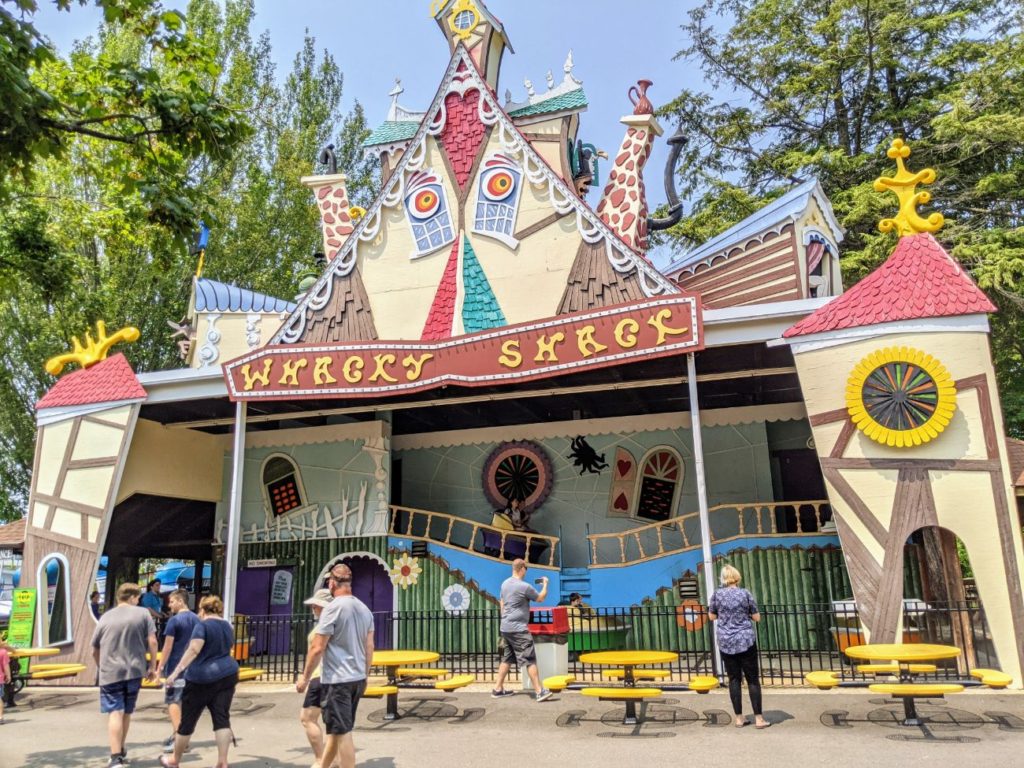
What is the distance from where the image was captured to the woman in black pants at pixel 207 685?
6.65 metres

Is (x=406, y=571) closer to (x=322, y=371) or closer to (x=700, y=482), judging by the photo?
(x=322, y=371)

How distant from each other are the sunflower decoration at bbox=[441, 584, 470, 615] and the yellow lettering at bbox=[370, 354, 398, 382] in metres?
4.65

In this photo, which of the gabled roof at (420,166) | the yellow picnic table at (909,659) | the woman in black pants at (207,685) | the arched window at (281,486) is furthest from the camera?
the arched window at (281,486)

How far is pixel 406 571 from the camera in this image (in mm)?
15422

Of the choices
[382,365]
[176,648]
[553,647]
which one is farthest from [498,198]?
[176,648]

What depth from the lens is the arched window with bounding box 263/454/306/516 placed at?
17.2m

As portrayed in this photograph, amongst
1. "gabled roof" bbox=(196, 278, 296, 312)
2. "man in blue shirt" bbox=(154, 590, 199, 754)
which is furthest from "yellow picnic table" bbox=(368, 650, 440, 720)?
"gabled roof" bbox=(196, 278, 296, 312)

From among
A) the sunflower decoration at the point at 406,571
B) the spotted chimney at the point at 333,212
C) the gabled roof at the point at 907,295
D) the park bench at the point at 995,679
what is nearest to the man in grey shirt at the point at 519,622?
the park bench at the point at 995,679

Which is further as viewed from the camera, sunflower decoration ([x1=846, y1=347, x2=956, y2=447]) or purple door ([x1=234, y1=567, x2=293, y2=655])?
purple door ([x1=234, y1=567, x2=293, y2=655])

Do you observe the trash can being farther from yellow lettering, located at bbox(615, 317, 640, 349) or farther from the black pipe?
the black pipe

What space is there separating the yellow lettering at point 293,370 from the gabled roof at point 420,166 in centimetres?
126

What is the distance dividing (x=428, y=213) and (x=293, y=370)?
3.62m

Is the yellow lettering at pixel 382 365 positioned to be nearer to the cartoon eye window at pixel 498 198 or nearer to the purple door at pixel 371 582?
the cartoon eye window at pixel 498 198

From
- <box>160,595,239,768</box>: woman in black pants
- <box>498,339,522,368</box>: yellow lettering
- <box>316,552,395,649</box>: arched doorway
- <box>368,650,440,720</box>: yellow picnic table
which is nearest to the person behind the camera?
<box>160,595,239,768</box>: woman in black pants
